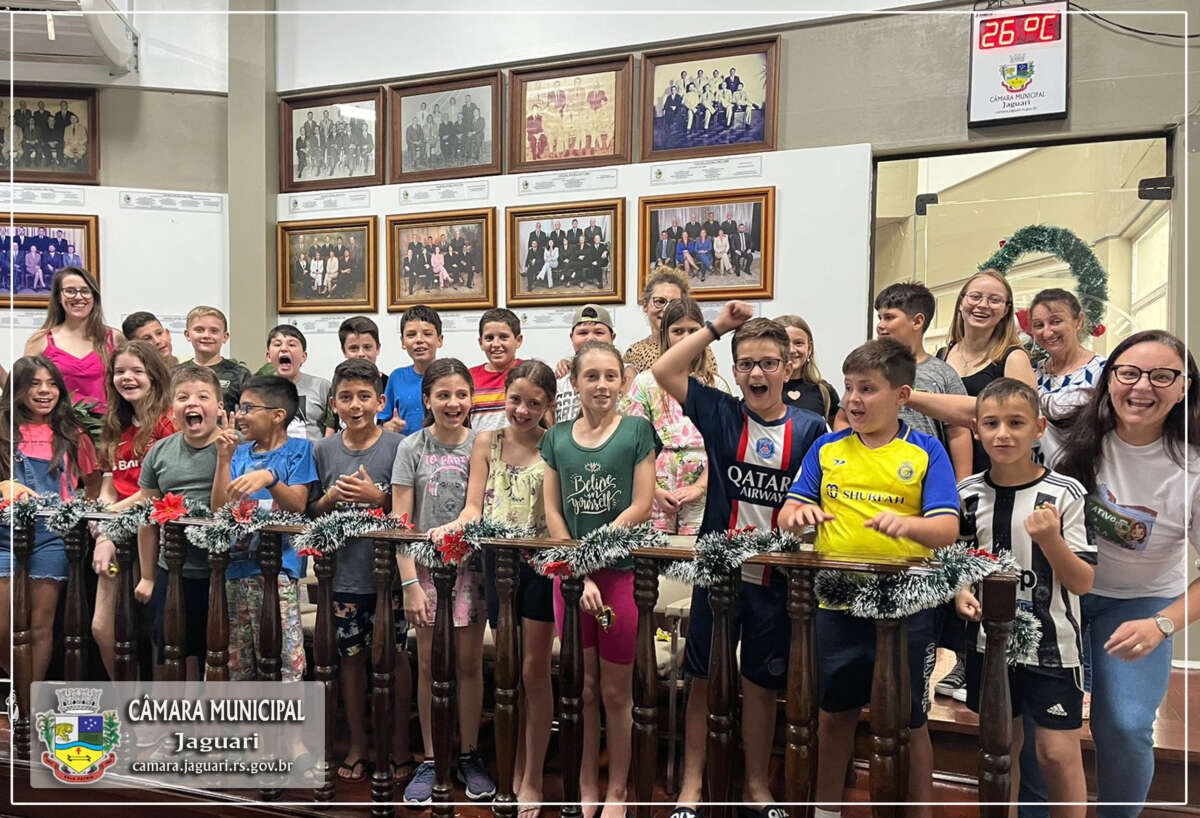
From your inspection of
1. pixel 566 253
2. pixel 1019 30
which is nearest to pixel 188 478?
pixel 566 253

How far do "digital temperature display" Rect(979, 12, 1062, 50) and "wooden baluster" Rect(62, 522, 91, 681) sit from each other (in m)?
4.87

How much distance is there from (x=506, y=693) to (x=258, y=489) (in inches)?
43.4

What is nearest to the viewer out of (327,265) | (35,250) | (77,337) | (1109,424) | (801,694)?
(801,694)

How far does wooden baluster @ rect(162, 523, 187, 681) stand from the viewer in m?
2.69

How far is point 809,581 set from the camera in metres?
2.06

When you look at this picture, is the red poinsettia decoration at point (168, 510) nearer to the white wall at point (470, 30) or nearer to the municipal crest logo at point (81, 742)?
the municipal crest logo at point (81, 742)

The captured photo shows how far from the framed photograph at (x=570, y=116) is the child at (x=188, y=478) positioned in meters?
3.13

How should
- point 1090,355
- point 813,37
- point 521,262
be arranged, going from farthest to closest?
1. point 521,262
2. point 813,37
3. point 1090,355

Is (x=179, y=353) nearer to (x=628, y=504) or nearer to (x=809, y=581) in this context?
(x=628, y=504)

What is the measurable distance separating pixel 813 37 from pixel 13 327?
5.74 metres

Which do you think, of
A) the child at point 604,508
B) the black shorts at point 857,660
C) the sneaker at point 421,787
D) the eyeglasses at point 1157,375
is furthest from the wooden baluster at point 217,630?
the eyeglasses at point 1157,375

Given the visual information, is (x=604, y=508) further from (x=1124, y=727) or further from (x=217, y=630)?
(x=1124, y=727)

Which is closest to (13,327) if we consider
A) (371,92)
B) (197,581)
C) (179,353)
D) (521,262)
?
(179,353)

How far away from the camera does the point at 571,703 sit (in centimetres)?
236
